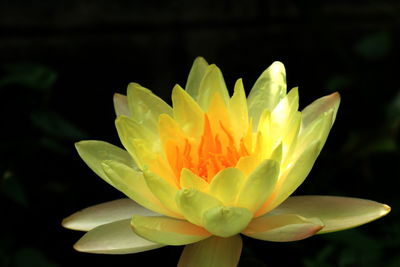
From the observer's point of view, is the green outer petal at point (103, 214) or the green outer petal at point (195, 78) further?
the green outer petal at point (195, 78)

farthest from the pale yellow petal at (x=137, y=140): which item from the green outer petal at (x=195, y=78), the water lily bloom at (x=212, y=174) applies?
the green outer petal at (x=195, y=78)

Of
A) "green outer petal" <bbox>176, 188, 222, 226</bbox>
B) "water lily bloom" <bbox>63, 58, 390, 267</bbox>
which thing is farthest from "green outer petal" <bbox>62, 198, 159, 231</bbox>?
"green outer petal" <bbox>176, 188, 222, 226</bbox>

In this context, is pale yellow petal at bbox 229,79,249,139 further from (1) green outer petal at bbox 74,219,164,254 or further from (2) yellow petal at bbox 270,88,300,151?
(1) green outer petal at bbox 74,219,164,254

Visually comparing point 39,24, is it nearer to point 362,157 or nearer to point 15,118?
point 15,118

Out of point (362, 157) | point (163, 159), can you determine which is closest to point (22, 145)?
point (163, 159)

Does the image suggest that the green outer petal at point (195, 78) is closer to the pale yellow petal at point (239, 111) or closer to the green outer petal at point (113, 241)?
the pale yellow petal at point (239, 111)

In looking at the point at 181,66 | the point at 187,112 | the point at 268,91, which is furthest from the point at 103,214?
the point at 181,66

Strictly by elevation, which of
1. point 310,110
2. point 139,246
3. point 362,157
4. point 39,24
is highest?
point 39,24
